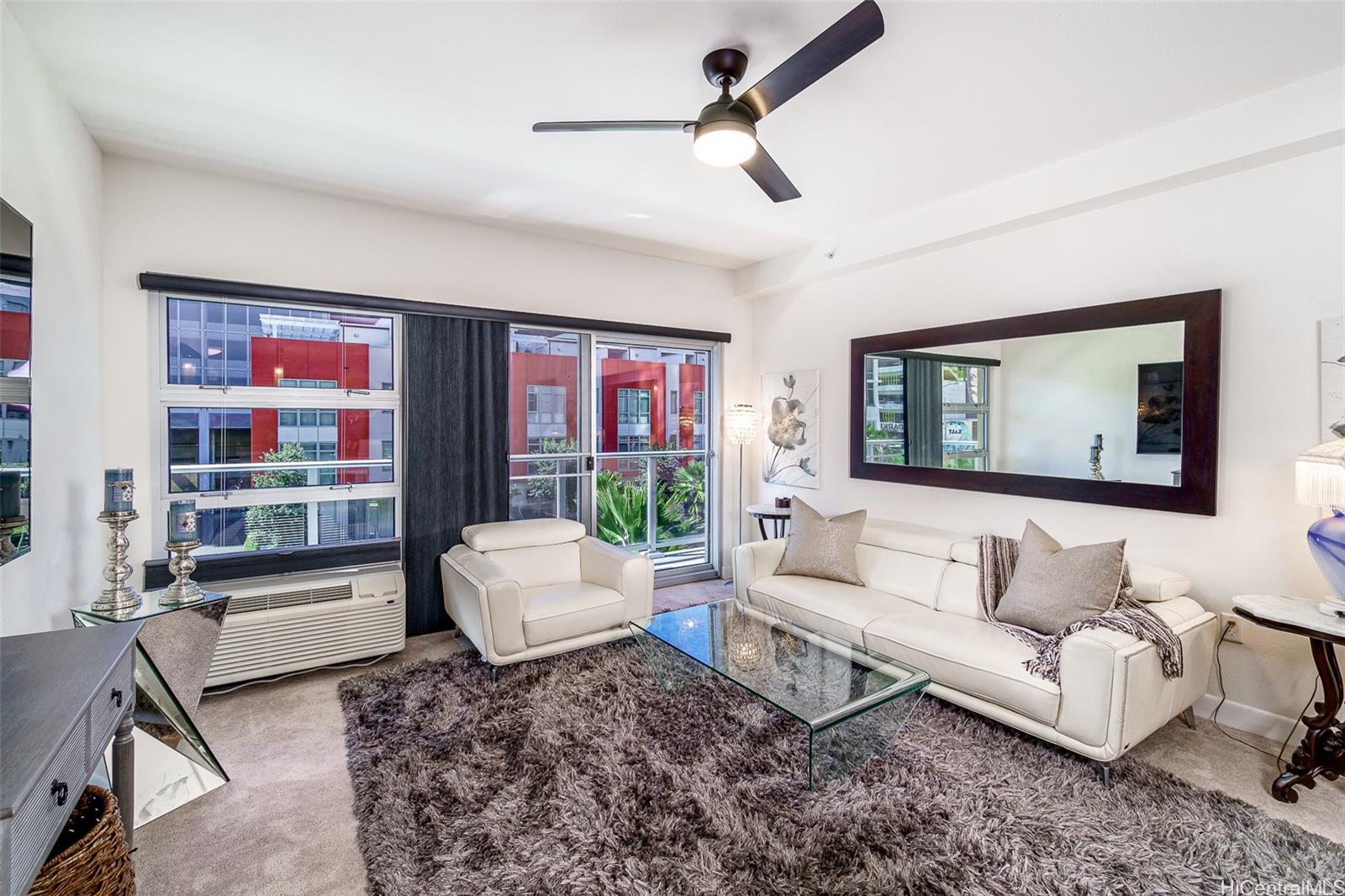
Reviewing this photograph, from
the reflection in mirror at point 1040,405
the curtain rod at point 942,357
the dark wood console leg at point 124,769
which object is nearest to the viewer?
the dark wood console leg at point 124,769

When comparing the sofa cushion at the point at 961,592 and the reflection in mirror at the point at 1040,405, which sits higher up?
the reflection in mirror at the point at 1040,405

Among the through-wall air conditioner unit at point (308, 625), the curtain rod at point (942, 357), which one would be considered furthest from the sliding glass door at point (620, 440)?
the curtain rod at point (942, 357)

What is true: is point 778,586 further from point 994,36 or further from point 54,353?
point 54,353

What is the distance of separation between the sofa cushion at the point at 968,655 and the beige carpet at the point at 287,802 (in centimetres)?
54

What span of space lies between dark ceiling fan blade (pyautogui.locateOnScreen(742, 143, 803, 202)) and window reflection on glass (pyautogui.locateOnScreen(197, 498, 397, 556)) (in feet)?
9.38

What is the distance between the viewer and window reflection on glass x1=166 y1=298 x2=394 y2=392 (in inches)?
127

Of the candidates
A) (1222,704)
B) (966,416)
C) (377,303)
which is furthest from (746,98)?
(1222,704)

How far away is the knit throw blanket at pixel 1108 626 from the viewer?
88.3 inches

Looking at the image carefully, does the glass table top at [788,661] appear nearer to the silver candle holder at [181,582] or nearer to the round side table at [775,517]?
the round side table at [775,517]

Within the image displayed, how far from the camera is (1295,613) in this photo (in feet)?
6.99

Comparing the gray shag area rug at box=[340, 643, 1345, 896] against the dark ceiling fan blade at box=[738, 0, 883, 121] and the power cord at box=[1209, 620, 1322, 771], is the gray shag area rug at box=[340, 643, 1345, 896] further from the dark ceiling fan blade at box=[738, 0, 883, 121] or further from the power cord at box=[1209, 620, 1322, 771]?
the dark ceiling fan blade at box=[738, 0, 883, 121]

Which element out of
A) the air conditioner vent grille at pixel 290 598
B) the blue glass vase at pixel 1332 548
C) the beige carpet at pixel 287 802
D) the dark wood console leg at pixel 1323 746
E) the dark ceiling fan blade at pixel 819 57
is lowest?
the beige carpet at pixel 287 802

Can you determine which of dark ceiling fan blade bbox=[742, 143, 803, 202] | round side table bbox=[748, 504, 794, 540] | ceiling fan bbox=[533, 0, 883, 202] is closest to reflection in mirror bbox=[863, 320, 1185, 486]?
round side table bbox=[748, 504, 794, 540]

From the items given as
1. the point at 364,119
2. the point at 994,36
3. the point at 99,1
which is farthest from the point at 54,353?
the point at 994,36
